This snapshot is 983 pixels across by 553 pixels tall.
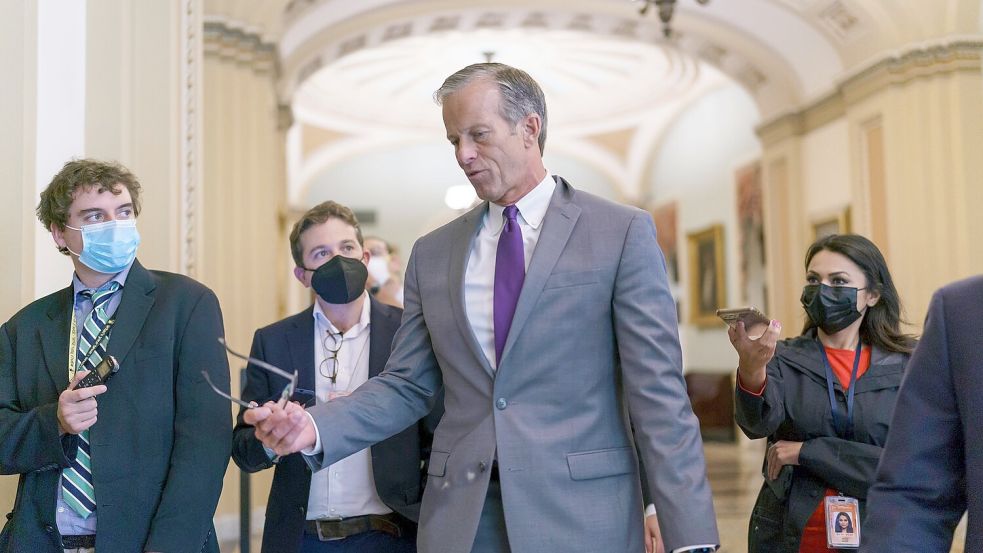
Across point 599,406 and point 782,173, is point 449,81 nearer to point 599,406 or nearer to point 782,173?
point 599,406

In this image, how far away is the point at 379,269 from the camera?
5812 millimetres

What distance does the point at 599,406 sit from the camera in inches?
90.0

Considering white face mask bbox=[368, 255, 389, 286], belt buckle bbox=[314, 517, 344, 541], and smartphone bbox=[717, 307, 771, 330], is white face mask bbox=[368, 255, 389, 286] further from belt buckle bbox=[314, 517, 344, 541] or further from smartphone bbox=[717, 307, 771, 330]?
smartphone bbox=[717, 307, 771, 330]

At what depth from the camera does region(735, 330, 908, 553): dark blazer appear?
3031mm

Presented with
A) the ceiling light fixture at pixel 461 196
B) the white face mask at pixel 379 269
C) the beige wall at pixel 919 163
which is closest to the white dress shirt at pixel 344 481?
the white face mask at pixel 379 269

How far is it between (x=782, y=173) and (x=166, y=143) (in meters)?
9.01

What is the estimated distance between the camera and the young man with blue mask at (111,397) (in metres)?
2.52

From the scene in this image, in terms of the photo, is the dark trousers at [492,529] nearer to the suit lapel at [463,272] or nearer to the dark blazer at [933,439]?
the suit lapel at [463,272]

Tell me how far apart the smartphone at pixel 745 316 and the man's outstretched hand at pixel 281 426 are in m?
1.16

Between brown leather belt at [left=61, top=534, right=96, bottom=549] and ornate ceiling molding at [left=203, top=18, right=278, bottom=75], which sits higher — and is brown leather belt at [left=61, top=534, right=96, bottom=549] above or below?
below

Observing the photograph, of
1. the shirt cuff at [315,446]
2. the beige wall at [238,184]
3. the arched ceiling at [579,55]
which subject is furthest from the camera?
the arched ceiling at [579,55]

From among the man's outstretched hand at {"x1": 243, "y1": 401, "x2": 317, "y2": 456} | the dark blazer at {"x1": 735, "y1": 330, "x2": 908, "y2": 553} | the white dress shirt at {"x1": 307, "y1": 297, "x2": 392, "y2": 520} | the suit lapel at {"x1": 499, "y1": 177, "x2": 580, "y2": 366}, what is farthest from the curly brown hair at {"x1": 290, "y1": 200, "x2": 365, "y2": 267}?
the dark blazer at {"x1": 735, "y1": 330, "x2": 908, "y2": 553}

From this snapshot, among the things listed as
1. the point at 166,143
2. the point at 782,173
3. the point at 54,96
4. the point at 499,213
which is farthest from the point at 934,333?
the point at 782,173

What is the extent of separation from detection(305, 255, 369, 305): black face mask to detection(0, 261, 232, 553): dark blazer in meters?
0.39
